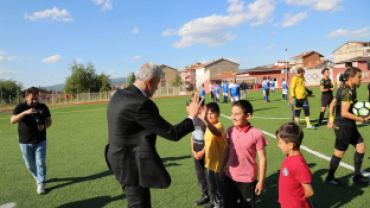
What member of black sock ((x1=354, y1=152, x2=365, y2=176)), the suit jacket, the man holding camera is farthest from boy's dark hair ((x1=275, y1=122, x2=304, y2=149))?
the man holding camera

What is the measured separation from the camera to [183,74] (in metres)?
113

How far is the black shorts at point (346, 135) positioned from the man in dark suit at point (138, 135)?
299 centimetres

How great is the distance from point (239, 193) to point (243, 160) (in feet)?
1.30

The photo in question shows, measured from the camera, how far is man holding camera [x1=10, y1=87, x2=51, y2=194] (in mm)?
4390

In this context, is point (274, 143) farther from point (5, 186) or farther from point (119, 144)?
point (5, 186)

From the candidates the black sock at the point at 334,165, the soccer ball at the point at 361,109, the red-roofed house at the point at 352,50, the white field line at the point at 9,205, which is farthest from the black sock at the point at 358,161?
the red-roofed house at the point at 352,50

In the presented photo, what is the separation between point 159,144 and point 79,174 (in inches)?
107

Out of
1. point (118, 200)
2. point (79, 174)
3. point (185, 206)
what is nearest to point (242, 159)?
point (185, 206)

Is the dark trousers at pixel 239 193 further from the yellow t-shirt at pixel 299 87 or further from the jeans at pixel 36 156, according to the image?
the yellow t-shirt at pixel 299 87

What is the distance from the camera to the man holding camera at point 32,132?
4390mm

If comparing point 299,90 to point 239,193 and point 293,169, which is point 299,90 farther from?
point 293,169

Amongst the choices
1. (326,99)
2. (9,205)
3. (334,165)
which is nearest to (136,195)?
(9,205)

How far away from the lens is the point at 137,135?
7.26 feet

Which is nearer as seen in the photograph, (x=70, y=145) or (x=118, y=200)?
(x=118, y=200)
